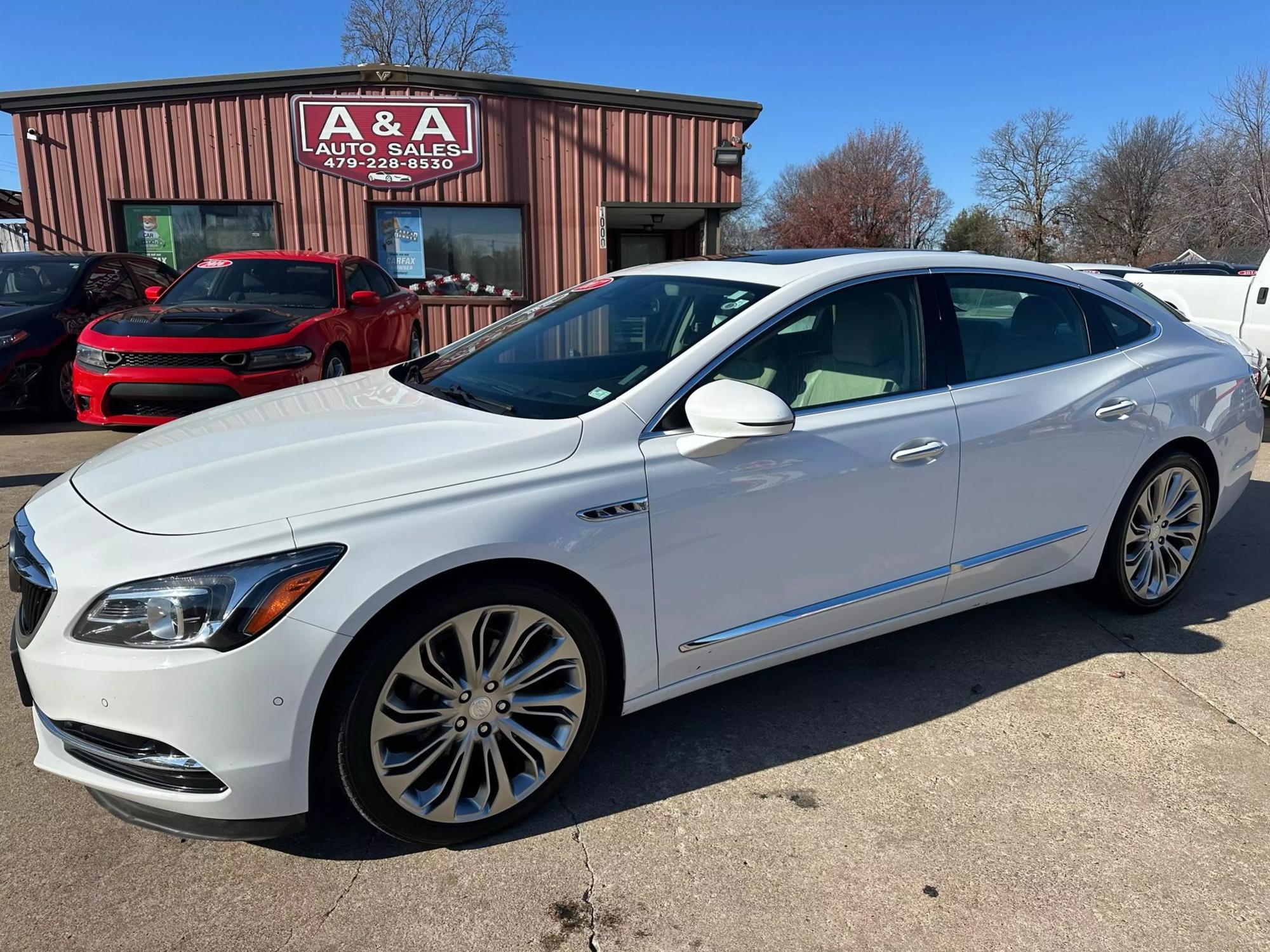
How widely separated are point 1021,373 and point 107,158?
12419mm

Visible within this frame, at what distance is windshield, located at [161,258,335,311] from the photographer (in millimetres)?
7664

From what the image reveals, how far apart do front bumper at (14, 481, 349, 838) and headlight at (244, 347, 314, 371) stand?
15.3ft

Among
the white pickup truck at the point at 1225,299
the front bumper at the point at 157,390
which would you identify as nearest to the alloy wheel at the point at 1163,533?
the front bumper at the point at 157,390

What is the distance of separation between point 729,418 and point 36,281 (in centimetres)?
858

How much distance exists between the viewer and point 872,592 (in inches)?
118

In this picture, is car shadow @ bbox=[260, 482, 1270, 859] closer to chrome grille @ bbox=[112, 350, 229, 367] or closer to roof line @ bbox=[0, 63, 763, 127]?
chrome grille @ bbox=[112, 350, 229, 367]

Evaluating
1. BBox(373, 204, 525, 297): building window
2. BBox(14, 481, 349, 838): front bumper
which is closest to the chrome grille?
BBox(14, 481, 349, 838): front bumper

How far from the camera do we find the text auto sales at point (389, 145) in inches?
464

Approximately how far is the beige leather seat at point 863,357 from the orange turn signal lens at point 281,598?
5.44 ft

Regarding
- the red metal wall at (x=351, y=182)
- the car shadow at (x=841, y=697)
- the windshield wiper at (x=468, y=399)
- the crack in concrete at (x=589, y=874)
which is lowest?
the crack in concrete at (x=589, y=874)

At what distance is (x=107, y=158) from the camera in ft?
38.4

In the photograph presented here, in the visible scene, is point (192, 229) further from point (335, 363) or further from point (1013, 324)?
point (1013, 324)

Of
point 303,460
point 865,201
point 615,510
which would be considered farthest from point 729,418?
point 865,201

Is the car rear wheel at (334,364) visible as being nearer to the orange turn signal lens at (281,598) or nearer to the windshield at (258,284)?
the windshield at (258,284)
